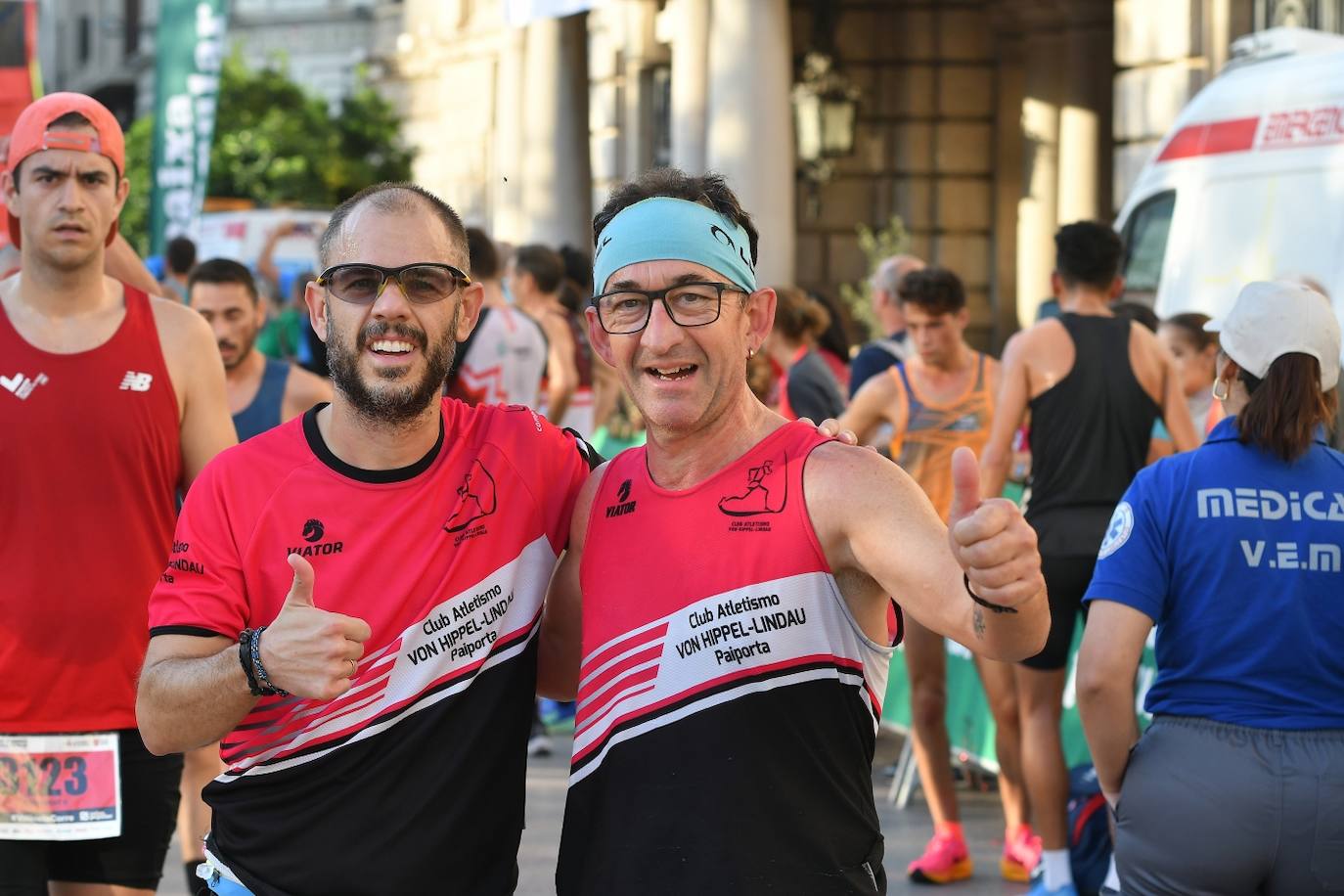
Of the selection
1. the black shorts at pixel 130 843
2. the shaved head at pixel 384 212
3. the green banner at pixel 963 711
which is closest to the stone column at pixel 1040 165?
the green banner at pixel 963 711

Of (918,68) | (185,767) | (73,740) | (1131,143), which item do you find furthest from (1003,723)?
(918,68)

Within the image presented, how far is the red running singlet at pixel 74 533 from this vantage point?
4637mm

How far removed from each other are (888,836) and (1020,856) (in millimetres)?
811

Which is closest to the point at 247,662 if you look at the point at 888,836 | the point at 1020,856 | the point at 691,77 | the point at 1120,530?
the point at 1120,530

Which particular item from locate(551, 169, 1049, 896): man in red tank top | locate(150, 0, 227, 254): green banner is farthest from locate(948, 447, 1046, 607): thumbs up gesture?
locate(150, 0, 227, 254): green banner

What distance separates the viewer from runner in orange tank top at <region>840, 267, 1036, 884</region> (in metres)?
7.64

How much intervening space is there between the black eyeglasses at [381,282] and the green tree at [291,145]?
→ 32.8m

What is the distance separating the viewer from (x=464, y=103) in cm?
2769

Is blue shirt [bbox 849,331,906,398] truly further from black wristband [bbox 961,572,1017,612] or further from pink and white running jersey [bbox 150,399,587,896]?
black wristband [bbox 961,572,1017,612]

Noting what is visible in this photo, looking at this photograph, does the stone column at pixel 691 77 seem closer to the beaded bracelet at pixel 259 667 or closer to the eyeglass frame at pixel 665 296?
the eyeglass frame at pixel 665 296

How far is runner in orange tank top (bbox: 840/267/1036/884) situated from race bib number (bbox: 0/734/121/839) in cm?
378

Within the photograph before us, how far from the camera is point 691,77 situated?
19.6 metres

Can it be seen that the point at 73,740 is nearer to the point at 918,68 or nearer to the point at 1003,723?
the point at 1003,723

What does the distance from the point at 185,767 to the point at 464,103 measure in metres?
22.1
